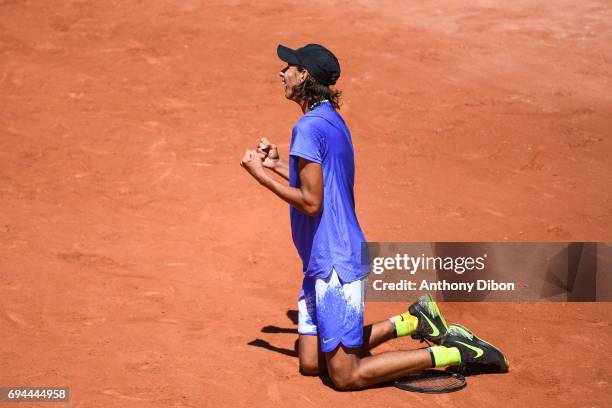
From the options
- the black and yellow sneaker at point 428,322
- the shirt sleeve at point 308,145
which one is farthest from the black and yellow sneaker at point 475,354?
the shirt sleeve at point 308,145

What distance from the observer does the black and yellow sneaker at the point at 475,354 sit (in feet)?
16.9

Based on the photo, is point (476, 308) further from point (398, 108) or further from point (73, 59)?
point (73, 59)

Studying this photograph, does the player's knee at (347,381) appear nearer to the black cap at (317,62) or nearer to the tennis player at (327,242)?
the tennis player at (327,242)

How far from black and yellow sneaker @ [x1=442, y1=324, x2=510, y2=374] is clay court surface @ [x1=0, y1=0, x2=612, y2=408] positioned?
11 cm

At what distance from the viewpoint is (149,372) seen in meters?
5.03

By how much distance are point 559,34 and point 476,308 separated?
7104 mm

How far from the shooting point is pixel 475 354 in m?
5.16

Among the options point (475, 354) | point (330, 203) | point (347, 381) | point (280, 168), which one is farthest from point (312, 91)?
point (475, 354)

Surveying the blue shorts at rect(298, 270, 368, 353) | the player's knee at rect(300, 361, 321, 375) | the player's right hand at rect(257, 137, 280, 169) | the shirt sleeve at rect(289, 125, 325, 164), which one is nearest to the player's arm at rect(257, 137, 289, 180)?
the player's right hand at rect(257, 137, 280, 169)

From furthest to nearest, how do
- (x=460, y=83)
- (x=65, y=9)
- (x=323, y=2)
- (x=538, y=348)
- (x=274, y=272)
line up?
(x=323, y=2) → (x=65, y=9) → (x=460, y=83) → (x=274, y=272) → (x=538, y=348)

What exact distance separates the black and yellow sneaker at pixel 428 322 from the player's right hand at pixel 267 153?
4.24 feet

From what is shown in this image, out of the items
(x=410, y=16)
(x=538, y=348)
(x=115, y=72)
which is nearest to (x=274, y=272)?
(x=538, y=348)

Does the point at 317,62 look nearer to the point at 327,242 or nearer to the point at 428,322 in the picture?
the point at 327,242

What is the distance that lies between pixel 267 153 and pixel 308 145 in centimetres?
46
